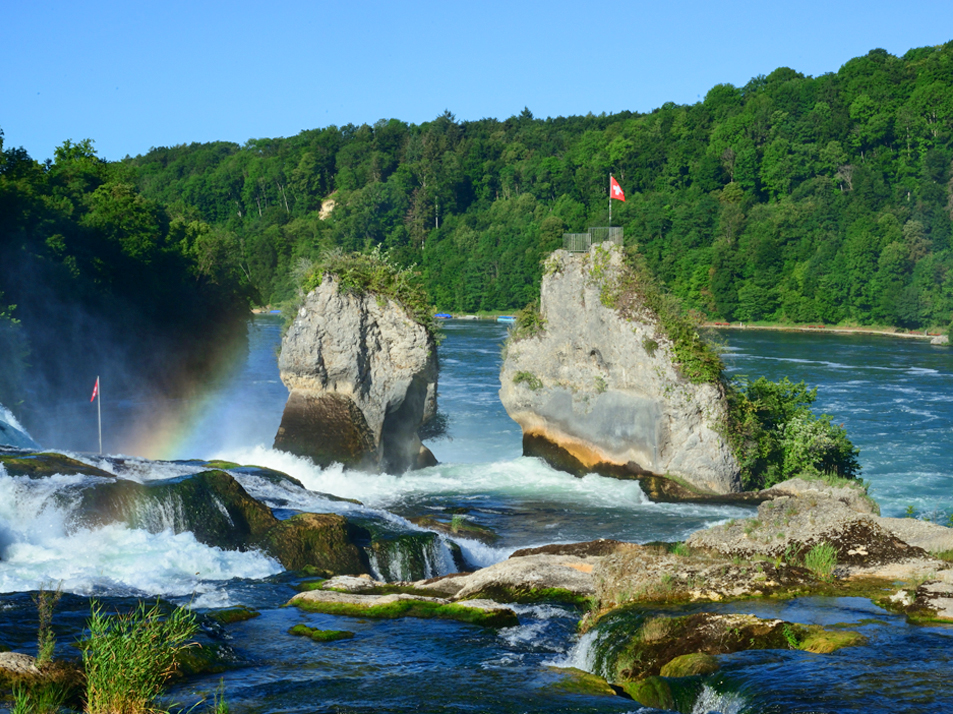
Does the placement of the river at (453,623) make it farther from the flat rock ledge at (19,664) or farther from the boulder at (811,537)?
the boulder at (811,537)

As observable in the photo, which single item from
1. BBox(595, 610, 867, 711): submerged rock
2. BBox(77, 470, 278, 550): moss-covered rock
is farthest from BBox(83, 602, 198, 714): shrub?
BBox(77, 470, 278, 550): moss-covered rock

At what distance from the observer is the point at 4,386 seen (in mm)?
36531

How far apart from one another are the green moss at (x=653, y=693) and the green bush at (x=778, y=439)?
16.6m

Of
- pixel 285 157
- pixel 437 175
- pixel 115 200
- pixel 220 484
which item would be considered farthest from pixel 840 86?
A: pixel 220 484

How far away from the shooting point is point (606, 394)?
94.6 ft

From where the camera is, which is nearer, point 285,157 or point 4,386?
point 4,386

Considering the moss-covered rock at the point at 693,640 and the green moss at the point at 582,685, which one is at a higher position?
the moss-covered rock at the point at 693,640

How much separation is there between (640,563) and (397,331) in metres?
17.2

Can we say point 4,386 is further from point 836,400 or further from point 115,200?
point 836,400

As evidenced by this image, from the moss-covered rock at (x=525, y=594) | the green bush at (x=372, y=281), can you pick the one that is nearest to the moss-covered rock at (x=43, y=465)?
the moss-covered rock at (x=525, y=594)

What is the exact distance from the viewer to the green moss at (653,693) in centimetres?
995

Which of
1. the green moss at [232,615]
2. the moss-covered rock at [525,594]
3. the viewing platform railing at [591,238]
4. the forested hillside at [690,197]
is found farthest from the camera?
the forested hillside at [690,197]

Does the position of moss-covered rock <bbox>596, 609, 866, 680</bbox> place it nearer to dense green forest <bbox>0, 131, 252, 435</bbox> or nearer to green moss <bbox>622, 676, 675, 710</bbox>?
green moss <bbox>622, 676, 675, 710</bbox>

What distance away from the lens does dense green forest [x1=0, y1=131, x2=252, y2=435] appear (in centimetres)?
4125
